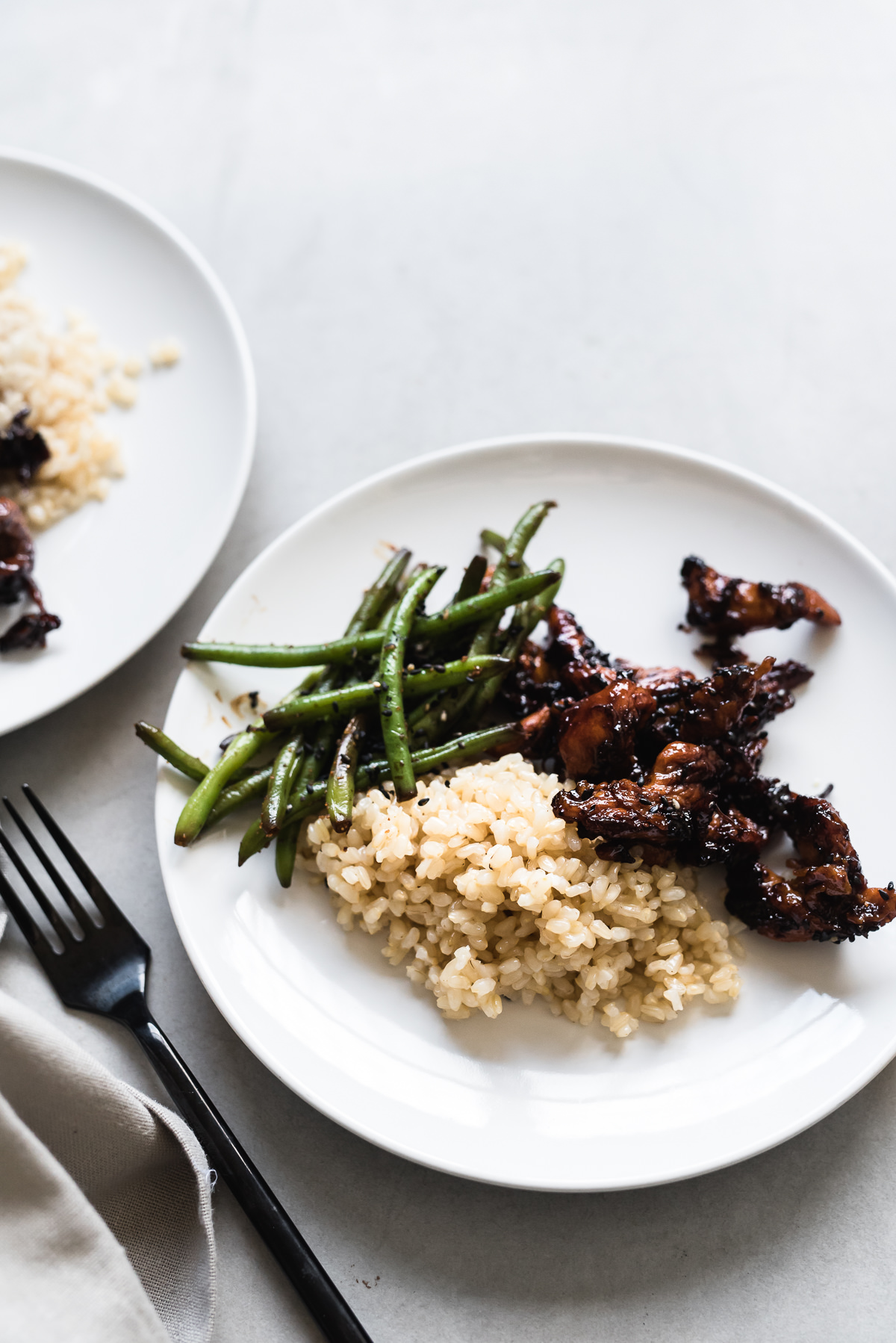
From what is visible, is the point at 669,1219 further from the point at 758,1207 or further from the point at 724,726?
the point at 724,726

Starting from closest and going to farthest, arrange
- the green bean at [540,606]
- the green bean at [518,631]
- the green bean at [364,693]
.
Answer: the green bean at [364,693] → the green bean at [518,631] → the green bean at [540,606]

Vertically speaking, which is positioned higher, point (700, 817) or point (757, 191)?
point (757, 191)

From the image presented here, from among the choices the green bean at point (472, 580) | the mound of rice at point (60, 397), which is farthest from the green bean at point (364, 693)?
the mound of rice at point (60, 397)

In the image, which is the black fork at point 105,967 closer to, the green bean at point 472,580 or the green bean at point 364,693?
the green bean at point 364,693

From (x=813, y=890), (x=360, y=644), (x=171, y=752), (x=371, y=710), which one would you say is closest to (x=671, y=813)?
(x=813, y=890)

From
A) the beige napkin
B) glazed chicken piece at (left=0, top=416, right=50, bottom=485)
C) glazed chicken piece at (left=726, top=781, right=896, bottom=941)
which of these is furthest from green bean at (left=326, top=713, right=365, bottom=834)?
glazed chicken piece at (left=0, top=416, right=50, bottom=485)

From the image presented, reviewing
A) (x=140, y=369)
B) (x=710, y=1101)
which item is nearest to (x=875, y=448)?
(x=710, y=1101)
